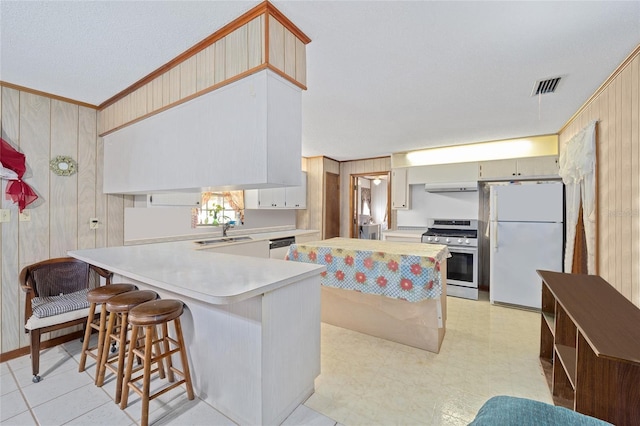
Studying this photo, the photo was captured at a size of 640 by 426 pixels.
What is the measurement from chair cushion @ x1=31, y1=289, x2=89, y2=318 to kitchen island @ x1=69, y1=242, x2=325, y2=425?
1.90 feet

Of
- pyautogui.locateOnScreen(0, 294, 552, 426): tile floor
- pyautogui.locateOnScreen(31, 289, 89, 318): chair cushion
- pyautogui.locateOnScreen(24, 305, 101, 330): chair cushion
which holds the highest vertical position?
pyautogui.locateOnScreen(31, 289, 89, 318): chair cushion

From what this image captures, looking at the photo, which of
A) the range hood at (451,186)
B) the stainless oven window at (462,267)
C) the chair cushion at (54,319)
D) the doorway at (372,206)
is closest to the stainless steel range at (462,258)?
the stainless oven window at (462,267)

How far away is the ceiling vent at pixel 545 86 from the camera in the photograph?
2.29m

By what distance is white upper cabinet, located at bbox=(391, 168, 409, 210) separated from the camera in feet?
16.1

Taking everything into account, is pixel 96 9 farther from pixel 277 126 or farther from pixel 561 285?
pixel 561 285

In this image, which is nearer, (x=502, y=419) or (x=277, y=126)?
(x=502, y=419)

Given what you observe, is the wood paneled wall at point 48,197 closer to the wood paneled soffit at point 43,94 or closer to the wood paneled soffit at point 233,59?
the wood paneled soffit at point 43,94

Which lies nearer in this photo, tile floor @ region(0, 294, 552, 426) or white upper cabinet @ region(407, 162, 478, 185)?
tile floor @ region(0, 294, 552, 426)

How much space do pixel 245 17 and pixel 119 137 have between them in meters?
2.02

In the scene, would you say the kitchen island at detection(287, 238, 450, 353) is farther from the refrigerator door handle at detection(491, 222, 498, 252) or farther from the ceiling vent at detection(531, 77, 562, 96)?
the ceiling vent at detection(531, 77, 562, 96)

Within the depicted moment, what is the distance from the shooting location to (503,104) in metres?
2.78

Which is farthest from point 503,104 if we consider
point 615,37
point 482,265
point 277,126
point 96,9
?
point 96,9

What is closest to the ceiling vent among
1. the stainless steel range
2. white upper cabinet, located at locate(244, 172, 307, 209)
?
the stainless steel range

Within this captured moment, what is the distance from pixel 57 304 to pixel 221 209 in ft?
7.29
